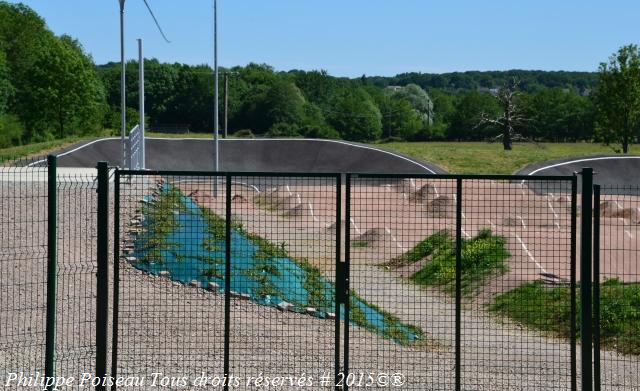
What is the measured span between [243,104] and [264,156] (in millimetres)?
58791

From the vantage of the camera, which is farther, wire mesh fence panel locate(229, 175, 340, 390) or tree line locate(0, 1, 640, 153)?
tree line locate(0, 1, 640, 153)

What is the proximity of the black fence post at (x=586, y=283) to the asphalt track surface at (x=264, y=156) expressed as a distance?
1579 inches

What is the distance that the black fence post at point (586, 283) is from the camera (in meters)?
8.25

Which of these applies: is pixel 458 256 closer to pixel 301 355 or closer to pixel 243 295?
pixel 301 355

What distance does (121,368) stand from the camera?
903 centimetres

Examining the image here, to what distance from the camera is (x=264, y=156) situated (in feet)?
170

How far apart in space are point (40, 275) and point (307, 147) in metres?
40.5

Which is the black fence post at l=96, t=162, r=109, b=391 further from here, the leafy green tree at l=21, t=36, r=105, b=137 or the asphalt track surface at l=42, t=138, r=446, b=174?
the leafy green tree at l=21, t=36, r=105, b=137

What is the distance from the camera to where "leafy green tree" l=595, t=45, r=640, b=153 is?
68812mm

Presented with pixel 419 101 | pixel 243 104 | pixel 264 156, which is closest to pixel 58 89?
pixel 264 156

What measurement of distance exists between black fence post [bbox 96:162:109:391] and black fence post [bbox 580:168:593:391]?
4222 mm

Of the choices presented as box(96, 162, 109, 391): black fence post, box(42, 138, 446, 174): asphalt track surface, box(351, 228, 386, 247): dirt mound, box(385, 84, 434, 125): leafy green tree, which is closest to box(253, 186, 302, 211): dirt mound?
box(351, 228, 386, 247): dirt mound

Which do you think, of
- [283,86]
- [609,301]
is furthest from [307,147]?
[283,86]

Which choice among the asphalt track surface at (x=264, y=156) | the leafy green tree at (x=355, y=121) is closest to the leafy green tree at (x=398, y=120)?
the leafy green tree at (x=355, y=121)
